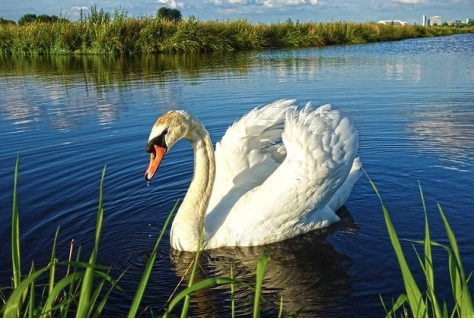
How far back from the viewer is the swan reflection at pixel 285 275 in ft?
15.4

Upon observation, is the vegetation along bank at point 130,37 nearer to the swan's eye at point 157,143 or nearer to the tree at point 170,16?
the tree at point 170,16

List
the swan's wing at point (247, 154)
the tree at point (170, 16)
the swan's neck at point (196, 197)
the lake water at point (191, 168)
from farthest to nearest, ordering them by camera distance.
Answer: the tree at point (170, 16)
the swan's wing at point (247, 154)
the swan's neck at point (196, 197)
the lake water at point (191, 168)

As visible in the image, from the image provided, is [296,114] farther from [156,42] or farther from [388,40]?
A: [388,40]

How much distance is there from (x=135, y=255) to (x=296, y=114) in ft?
6.85

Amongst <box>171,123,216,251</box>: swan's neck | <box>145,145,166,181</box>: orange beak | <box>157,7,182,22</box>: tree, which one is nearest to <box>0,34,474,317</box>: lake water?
<box>171,123,216,251</box>: swan's neck

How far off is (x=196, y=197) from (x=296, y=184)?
3.26 feet

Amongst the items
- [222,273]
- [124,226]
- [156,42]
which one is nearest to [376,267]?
[222,273]

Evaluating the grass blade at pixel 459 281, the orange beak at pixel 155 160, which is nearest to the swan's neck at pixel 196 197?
the orange beak at pixel 155 160

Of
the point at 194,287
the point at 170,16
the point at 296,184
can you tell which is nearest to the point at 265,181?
the point at 296,184

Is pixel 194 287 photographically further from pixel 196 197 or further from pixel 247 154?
pixel 247 154

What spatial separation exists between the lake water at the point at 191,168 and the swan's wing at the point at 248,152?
0.81 metres

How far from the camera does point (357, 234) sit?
624 centimetres

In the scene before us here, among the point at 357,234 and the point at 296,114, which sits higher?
the point at 296,114

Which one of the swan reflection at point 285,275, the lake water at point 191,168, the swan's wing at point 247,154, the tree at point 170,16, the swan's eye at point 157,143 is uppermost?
the tree at point 170,16
